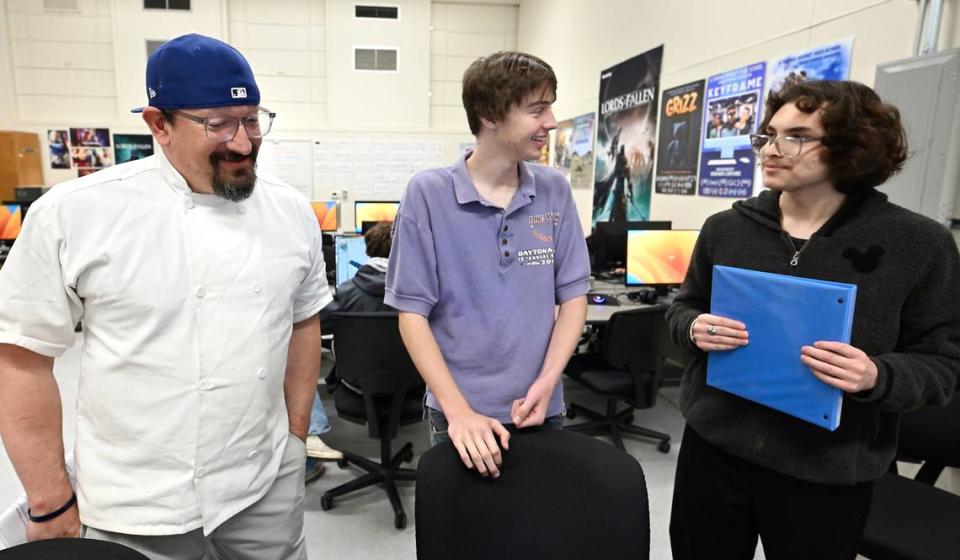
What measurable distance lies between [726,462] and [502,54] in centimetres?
103

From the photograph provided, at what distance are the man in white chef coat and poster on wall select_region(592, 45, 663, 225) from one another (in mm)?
4366

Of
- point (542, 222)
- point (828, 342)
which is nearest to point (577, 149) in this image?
point (542, 222)

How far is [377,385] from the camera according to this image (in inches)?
94.0

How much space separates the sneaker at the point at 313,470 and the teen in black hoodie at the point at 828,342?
6.72 feet

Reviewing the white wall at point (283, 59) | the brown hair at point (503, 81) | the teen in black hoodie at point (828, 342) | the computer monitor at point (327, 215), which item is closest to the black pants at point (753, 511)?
the teen in black hoodie at point (828, 342)

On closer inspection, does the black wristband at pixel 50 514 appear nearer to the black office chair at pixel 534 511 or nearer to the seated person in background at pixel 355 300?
the black office chair at pixel 534 511

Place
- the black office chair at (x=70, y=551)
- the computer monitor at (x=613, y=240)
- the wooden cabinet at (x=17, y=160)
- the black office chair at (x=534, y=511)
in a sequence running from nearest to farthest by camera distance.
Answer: the black office chair at (x=70, y=551) < the black office chair at (x=534, y=511) < the computer monitor at (x=613, y=240) < the wooden cabinet at (x=17, y=160)

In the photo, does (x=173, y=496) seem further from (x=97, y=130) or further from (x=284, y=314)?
(x=97, y=130)

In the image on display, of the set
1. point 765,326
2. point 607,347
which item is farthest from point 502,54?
point 607,347

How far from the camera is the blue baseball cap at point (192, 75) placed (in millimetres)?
1033

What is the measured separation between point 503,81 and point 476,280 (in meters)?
0.41

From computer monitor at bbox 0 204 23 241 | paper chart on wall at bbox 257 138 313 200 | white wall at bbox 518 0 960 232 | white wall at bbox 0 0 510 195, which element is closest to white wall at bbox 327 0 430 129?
white wall at bbox 0 0 510 195

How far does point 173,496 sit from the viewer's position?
3.48 ft

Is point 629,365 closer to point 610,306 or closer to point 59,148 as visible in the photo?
point 610,306
